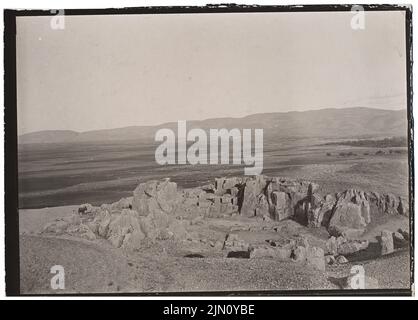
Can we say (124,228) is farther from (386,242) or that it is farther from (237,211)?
(386,242)

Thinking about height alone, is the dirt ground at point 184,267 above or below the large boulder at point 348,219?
below

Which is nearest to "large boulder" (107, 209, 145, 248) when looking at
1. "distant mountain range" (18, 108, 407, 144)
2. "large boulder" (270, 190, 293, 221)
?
"distant mountain range" (18, 108, 407, 144)

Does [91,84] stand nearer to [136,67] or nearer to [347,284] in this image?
[136,67]

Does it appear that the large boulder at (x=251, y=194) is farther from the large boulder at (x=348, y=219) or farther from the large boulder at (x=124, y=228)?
the large boulder at (x=124, y=228)

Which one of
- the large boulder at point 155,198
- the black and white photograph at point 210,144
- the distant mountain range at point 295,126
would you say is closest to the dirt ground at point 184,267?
the black and white photograph at point 210,144

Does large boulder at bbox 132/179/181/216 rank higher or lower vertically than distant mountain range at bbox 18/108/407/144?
lower

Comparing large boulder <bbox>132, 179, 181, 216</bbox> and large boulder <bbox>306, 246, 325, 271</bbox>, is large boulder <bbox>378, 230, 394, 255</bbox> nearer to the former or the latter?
large boulder <bbox>306, 246, 325, 271</bbox>

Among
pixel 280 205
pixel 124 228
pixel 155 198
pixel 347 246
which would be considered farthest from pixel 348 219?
pixel 124 228
